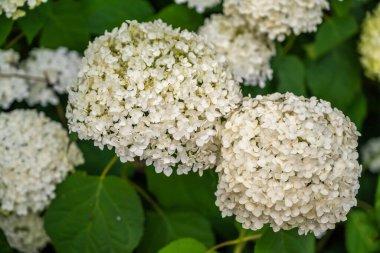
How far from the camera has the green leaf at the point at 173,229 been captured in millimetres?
2406

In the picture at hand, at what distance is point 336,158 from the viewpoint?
1.75 meters

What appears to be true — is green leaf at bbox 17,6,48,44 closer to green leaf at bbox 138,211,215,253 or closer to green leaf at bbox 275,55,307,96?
green leaf at bbox 138,211,215,253

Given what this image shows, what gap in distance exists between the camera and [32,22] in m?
2.29

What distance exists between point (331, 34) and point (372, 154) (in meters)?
0.80

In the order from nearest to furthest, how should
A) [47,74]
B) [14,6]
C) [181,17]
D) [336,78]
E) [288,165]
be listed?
[288,165] < [14,6] < [181,17] < [47,74] < [336,78]

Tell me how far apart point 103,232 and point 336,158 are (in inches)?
33.2

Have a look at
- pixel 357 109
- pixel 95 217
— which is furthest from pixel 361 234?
pixel 95 217

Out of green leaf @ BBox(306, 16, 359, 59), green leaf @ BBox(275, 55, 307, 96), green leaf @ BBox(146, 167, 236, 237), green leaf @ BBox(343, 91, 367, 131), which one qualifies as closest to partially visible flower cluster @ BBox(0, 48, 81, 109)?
green leaf @ BBox(146, 167, 236, 237)

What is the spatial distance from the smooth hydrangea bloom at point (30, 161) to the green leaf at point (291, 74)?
82 cm

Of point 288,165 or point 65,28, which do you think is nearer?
point 288,165

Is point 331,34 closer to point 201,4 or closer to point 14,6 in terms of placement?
point 201,4

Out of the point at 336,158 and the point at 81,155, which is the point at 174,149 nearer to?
the point at 336,158

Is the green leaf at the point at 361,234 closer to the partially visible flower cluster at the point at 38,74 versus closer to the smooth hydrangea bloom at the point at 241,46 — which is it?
the smooth hydrangea bloom at the point at 241,46

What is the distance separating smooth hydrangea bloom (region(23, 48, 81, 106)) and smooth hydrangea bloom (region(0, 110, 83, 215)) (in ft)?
0.74
